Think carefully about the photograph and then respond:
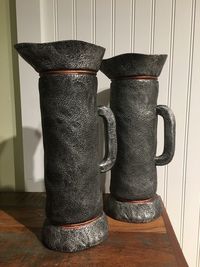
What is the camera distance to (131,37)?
0.83 metres

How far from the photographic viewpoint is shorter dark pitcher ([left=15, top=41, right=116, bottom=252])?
19.3 inches

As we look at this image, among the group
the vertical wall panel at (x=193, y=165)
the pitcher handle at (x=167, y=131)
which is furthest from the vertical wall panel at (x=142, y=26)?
the pitcher handle at (x=167, y=131)

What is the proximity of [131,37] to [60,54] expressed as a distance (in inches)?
17.0

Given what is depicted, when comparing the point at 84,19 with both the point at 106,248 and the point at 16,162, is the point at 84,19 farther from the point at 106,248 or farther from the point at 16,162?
the point at 106,248

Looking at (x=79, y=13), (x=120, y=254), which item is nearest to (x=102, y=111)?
(x=120, y=254)

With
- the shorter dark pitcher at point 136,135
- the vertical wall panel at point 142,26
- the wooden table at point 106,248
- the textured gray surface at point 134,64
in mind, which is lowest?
the wooden table at point 106,248

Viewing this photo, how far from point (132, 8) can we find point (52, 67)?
47cm

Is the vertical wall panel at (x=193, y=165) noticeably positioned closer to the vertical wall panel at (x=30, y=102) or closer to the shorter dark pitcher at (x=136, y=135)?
the shorter dark pitcher at (x=136, y=135)

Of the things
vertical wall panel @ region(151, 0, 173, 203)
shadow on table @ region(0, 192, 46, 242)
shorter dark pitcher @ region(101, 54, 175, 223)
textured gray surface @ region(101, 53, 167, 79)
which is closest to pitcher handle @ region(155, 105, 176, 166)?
shorter dark pitcher @ region(101, 54, 175, 223)

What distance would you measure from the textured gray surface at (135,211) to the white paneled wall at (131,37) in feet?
0.91

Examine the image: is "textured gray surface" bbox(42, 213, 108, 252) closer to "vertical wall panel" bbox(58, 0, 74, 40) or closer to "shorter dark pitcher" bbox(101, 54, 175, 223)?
"shorter dark pitcher" bbox(101, 54, 175, 223)

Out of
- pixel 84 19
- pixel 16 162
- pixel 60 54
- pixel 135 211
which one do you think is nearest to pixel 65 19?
pixel 84 19

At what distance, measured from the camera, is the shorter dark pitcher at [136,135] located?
2.04ft

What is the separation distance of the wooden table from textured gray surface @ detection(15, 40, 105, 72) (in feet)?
1.27
